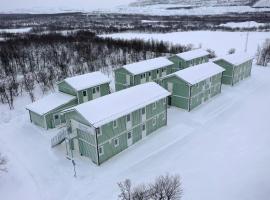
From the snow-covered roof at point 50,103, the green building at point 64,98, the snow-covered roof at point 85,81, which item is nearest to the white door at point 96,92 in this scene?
the green building at point 64,98

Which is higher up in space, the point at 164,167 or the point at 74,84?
the point at 74,84

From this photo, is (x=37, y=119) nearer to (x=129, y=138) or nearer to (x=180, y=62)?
(x=129, y=138)

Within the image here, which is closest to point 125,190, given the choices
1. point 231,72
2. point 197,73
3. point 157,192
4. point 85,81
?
point 157,192

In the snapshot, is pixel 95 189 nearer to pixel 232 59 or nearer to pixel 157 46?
pixel 232 59

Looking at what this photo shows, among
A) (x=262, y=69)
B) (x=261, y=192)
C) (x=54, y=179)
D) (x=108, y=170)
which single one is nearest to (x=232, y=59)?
(x=262, y=69)

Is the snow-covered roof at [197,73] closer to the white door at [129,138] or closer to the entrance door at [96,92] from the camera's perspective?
the entrance door at [96,92]

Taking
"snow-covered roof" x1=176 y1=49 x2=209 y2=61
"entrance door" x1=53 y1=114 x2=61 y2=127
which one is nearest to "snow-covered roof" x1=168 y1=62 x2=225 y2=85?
"snow-covered roof" x1=176 y1=49 x2=209 y2=61
